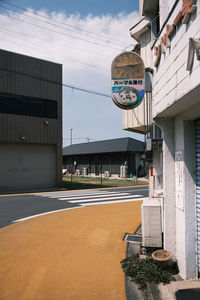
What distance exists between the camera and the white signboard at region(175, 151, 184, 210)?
438cm

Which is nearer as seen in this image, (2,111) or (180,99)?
(180,99)

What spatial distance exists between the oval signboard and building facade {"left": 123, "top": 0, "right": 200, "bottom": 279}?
884 millimetres

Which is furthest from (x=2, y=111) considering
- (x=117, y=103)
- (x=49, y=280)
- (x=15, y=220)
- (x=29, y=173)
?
(x=49, y=280)

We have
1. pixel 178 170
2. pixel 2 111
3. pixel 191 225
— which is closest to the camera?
pixel 191 225

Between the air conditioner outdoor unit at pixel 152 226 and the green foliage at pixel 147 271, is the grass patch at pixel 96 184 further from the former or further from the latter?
the green foliage at pixel 147 271

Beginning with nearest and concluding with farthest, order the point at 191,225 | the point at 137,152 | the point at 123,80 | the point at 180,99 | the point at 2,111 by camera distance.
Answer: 1. the point at 180,99
2. the point at 191,225
3. the point at 123,80
4. the point at 2,111
5. the point at 137,152

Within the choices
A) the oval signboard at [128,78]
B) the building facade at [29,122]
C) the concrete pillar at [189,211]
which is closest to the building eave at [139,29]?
the oval signboard at [128,78]

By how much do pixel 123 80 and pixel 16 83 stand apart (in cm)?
1445

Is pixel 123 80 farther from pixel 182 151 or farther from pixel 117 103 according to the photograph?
pixel 182 151

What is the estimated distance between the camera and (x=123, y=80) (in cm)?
600

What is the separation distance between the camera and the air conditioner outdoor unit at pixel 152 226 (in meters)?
5.50

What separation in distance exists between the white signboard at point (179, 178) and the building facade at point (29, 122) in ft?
51.1

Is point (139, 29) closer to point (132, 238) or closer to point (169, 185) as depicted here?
point (169, 185)

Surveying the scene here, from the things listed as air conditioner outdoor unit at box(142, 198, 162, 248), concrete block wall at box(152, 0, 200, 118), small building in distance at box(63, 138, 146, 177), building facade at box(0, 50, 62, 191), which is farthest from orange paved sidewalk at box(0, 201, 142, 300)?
small building in distance at box(63, 138, 146, 177)
